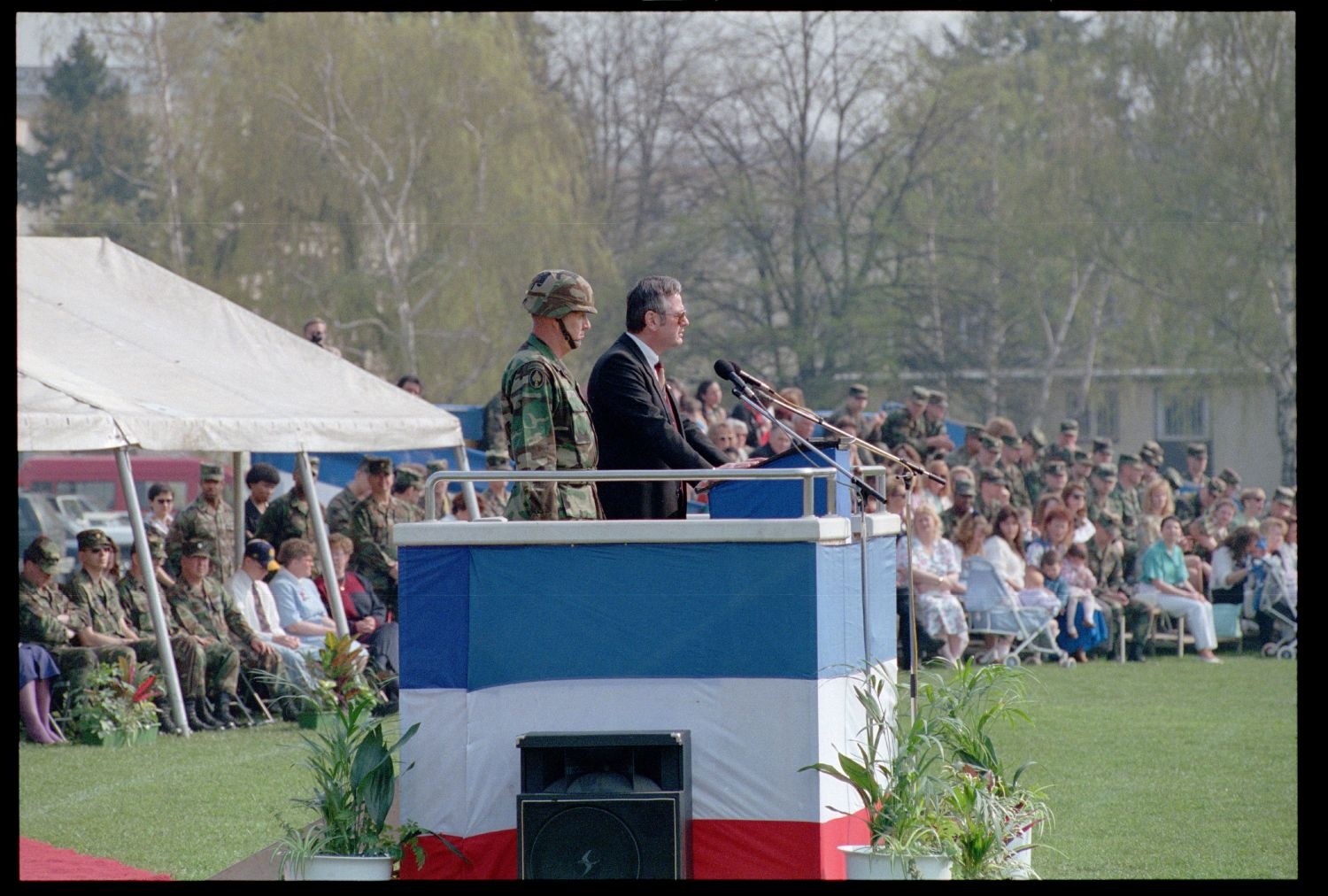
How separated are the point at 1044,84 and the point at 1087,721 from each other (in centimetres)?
3072

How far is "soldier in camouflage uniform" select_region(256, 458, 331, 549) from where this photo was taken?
14422 mm

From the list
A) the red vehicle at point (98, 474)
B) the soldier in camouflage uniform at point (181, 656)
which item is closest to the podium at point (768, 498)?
the soldier in camouflage uniform at point (181, 656)

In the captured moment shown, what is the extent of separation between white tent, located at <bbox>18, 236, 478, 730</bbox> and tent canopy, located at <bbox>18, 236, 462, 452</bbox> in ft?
0.04

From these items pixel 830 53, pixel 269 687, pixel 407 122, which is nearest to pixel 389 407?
pixel 269 687

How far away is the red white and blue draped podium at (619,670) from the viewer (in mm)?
5398

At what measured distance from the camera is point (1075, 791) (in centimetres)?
952

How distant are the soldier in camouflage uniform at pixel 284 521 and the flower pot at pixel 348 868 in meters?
9.18

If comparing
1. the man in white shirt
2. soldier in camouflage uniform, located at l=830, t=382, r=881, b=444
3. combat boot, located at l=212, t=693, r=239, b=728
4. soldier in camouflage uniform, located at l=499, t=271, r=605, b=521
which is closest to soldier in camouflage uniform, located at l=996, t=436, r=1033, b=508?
soldier in camouflage uniform, located at l=830, t=382, r=881, b=444

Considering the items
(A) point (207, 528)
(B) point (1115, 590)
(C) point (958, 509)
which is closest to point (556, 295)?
(A) point (207, 528)

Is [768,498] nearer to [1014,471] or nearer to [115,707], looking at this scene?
[115,707]

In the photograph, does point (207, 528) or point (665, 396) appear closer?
point (665, 396)

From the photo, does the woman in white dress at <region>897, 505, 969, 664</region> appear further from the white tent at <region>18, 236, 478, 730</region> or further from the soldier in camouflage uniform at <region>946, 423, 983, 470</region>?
the white tent at <region>18, 236, 478, 730</region>

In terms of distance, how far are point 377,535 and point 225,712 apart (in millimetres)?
2880

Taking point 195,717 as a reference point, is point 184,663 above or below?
above
